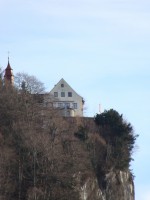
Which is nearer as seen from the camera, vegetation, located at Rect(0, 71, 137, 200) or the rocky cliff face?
vegetation, located at Rect(0, 71, 137, 200)

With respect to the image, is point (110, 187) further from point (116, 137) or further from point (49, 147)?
point (49, 147)

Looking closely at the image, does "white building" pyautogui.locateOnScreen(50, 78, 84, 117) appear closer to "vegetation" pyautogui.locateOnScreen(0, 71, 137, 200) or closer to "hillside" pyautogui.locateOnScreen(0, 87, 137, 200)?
"hillside" pyautogui.locateOnScreen(0, 87, 137, 200)

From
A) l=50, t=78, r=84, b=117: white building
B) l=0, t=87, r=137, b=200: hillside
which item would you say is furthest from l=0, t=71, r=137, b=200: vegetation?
l=50, t=78, r=84, b=117: white building

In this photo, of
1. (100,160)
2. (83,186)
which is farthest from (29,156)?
(100,160)

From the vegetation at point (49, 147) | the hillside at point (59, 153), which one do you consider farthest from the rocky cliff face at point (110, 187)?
the vegetation at point (49, 147)

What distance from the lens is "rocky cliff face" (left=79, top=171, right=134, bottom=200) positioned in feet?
299

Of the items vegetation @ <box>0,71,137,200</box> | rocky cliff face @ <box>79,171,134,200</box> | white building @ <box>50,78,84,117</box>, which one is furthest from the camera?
white building @ <box>50,78,84,117</box>

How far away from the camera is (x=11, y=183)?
81750mm

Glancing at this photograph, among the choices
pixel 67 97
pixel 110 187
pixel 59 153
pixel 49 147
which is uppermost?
pixel 67 97

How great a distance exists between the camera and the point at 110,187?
316 ft

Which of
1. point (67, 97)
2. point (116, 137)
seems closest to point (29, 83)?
point (116, 137)

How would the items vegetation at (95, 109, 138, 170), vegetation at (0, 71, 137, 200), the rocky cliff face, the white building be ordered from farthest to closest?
the white building < vegetation at (95, 109, 138, 170) < the rocky cliff face < vegetation at (0, 71, 137, 200)

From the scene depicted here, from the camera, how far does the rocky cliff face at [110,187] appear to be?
91062 mm

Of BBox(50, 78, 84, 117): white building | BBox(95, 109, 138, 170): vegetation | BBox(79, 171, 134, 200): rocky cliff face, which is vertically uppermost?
BBox(50, 78, 84, 117): white building
